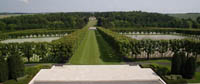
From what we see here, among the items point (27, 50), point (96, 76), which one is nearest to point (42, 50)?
point (27, 50)

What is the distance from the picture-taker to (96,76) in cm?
1902

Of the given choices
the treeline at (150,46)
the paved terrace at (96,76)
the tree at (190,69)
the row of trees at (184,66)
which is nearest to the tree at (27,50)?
the paved terrace at (96,76)

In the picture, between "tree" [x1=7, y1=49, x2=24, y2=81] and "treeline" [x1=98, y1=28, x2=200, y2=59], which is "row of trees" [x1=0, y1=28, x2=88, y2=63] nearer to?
"tree" [x1=7, y1=49, x2=24, y2=81]

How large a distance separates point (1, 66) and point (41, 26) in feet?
315

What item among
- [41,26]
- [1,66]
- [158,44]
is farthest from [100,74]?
[41,26]

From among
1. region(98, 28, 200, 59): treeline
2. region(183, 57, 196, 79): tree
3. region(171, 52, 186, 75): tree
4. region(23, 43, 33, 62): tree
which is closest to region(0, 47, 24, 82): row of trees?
region(23, 43, 33, 62): tree

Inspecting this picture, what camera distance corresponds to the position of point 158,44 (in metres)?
31.4

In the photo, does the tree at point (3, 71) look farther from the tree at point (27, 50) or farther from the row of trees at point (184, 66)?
the row of trees at point (184, 66)

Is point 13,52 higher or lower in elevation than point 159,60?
higher

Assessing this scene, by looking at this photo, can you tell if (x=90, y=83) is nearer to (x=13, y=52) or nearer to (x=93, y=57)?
(x=93, y=57)

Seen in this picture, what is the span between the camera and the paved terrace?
17703mm

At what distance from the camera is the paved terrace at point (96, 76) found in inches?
697

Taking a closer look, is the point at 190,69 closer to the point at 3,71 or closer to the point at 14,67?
the point at 14,67

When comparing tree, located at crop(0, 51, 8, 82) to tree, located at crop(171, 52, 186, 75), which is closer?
tree, located at crop(0, 51, 8, 82)
